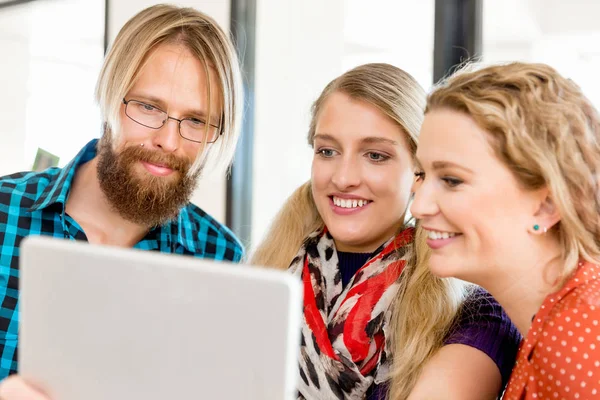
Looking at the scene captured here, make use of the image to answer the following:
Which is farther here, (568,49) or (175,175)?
(568,49)

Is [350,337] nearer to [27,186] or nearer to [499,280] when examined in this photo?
[499,280]

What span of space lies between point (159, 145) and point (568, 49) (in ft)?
4.83

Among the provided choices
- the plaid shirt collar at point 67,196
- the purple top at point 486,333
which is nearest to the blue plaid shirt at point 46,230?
the plaid shirt collar at point 67,196

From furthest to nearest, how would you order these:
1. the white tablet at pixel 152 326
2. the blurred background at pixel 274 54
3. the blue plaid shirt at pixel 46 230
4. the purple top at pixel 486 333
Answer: the blurred background at pixel 274 54
the blue plaid shirt at pixel 46 230
the purple top at pixel 486 333
the white tablet at pixel 152 326

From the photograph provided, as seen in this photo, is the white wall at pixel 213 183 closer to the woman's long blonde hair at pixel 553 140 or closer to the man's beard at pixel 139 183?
the man's beard at pixel 139 183

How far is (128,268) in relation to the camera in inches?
30.8

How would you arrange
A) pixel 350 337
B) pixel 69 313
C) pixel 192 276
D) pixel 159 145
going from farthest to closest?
pixel 159 145 → pixel 350 337 → pixel 69 313 → pixel 192 276

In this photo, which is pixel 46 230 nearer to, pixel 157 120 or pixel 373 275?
pixel 157 120

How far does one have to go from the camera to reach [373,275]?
1.48 m

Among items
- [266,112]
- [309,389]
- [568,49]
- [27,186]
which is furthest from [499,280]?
[266,112]

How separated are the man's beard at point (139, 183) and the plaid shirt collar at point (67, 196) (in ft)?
0.31

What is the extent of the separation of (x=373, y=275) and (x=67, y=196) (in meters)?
0.88

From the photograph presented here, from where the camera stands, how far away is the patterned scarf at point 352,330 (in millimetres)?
1419

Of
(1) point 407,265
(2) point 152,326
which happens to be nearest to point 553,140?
(1) point 407,265
